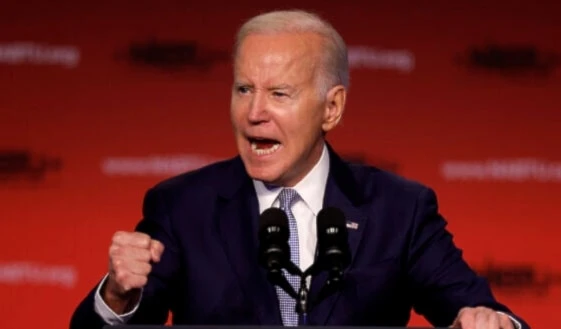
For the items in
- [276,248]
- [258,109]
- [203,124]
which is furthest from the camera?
[203,124]

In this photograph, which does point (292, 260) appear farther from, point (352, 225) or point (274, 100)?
point (274, 100)

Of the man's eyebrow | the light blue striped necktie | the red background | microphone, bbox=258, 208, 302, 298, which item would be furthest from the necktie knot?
the red background

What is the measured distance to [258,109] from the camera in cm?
241

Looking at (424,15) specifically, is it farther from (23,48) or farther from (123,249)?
(123,249)

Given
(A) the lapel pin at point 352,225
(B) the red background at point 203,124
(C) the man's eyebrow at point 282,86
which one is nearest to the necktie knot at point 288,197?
(A) the lapel pin at point 352,225

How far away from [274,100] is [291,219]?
245 mm

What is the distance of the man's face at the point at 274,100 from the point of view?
2424 mm

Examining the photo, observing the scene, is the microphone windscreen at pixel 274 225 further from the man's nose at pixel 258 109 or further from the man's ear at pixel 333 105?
the man's ear at pixel 333 105

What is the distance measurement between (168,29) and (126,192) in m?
0.47

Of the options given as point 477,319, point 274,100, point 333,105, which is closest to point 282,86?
point 274,100

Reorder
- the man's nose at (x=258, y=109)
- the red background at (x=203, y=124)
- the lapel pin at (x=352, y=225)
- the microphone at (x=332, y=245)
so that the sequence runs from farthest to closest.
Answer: the red background at (x=203, y=124) < the lapel pin at (x=352, y=225) < the man's nose at (x=258, y=109) < the microphone at (x=332, y=245)

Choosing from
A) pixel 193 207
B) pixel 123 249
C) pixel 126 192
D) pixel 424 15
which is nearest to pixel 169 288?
pixel 193 207

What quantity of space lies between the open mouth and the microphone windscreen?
1.17ft

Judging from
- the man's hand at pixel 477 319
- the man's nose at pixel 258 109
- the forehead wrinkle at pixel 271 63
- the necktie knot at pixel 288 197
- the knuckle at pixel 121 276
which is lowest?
the man's hand at pixel 477 319
